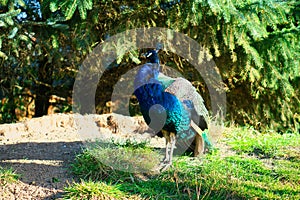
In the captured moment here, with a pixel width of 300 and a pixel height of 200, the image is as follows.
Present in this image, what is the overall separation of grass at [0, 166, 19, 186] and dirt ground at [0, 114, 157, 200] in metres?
0.04

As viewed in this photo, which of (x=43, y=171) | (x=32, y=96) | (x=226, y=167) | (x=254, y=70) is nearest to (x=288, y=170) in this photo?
(x=226, y=167)

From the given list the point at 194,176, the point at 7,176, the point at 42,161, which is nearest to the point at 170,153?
the point at 194,176

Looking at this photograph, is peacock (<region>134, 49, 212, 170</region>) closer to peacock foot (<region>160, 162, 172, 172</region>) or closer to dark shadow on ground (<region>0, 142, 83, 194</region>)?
peacock foot (<region>160, 162, 172, 172</region>)

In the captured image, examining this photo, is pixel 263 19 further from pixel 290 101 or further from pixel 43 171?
pixel 43 171

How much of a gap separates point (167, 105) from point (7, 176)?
1.53 meters

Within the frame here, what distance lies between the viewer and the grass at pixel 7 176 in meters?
3.45

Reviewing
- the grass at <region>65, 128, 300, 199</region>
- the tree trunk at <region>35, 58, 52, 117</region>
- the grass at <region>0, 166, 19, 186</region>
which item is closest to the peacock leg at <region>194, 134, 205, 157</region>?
the grass at <region>65, 128, 300, 199</region>

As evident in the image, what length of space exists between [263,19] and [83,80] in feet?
9.64

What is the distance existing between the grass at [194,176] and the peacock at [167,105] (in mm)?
255

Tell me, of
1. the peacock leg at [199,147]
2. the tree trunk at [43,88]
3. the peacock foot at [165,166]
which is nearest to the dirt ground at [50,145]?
the peacock leg at [199,147]

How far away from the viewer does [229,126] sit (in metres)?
6.38

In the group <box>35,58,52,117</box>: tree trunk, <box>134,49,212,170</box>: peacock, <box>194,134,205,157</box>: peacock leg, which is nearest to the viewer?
<box>134,49,212,170</box>: peacock

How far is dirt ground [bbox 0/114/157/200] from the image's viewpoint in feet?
11.3

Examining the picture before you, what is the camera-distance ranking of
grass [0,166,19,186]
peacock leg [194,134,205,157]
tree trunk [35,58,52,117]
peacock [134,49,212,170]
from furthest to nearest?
tree trunk [35,58,52,117] → peacock leg [194,134,205,157] → peacock [134,49,212,170] → grass [0,166,19,186]
